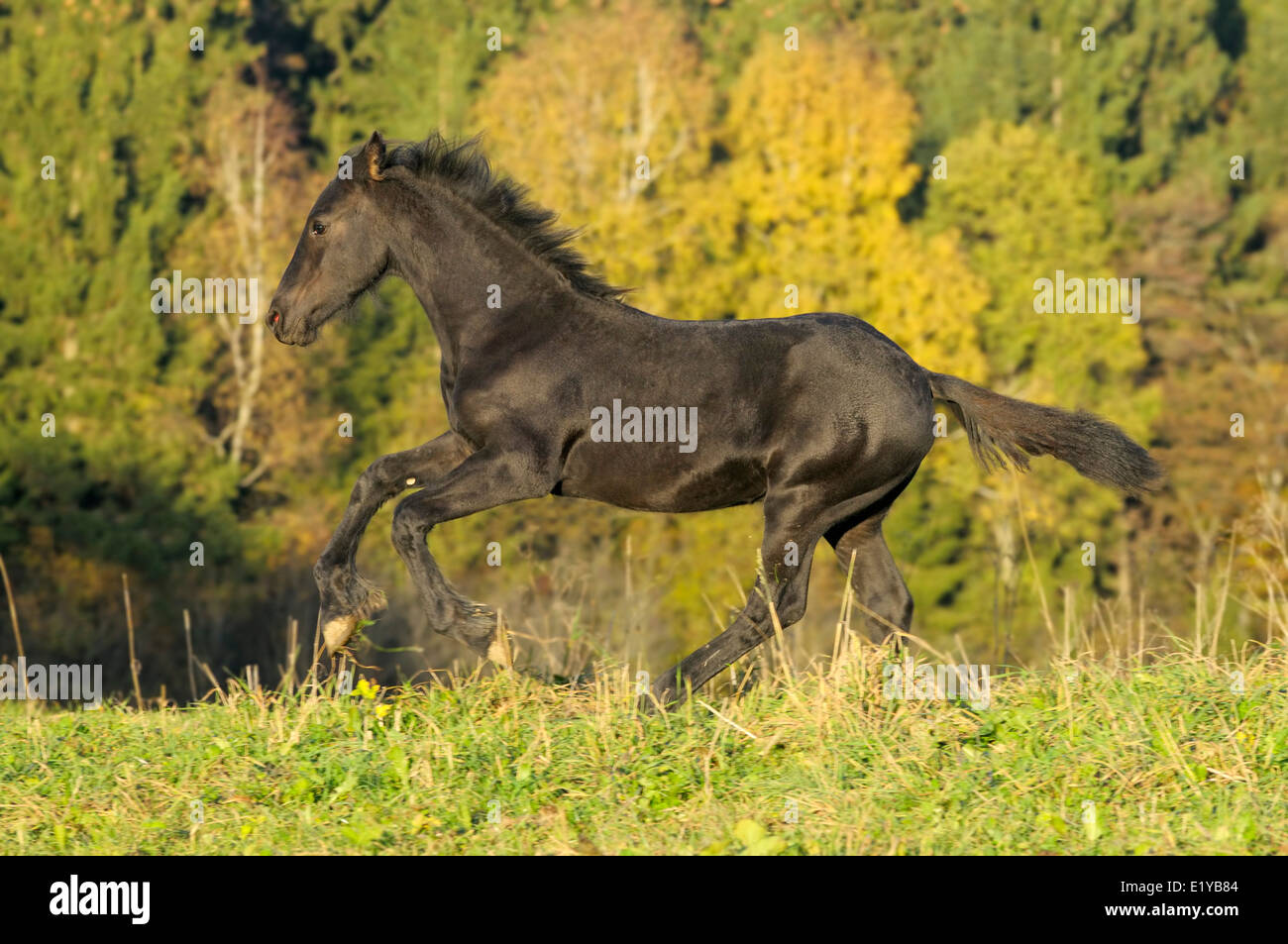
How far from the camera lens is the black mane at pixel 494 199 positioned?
681cm

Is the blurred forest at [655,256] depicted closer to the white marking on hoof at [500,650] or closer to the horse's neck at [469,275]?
the horse's neck at [469,275]

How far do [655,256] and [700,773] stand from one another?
91.7 ft

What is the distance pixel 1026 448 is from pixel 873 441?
85cm

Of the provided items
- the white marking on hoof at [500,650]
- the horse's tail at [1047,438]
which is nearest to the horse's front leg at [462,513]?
the white marking on hoof at [500,650]

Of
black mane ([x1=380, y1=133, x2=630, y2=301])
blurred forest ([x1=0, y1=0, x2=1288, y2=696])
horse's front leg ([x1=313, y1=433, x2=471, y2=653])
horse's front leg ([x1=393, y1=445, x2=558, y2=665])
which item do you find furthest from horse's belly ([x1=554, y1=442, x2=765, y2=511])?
blurred forest ([x1=0, y1=0, x2=1288, y2=696])

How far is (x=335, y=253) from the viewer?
22.3 feet

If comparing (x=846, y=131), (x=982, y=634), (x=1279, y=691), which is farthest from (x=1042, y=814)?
(x=846, y=131)

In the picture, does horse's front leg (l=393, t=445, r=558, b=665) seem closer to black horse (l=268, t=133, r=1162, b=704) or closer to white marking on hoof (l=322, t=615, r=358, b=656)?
black horse (l=268, t=133, r=1162, b=704)

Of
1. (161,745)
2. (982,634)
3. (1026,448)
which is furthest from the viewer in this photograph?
(982,634)

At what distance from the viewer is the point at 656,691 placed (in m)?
6.20

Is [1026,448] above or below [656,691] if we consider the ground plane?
above

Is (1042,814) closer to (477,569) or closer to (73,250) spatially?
(477,569)

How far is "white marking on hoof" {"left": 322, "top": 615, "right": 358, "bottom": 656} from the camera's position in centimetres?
639

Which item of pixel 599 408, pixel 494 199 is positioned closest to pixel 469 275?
pixel 494 199
